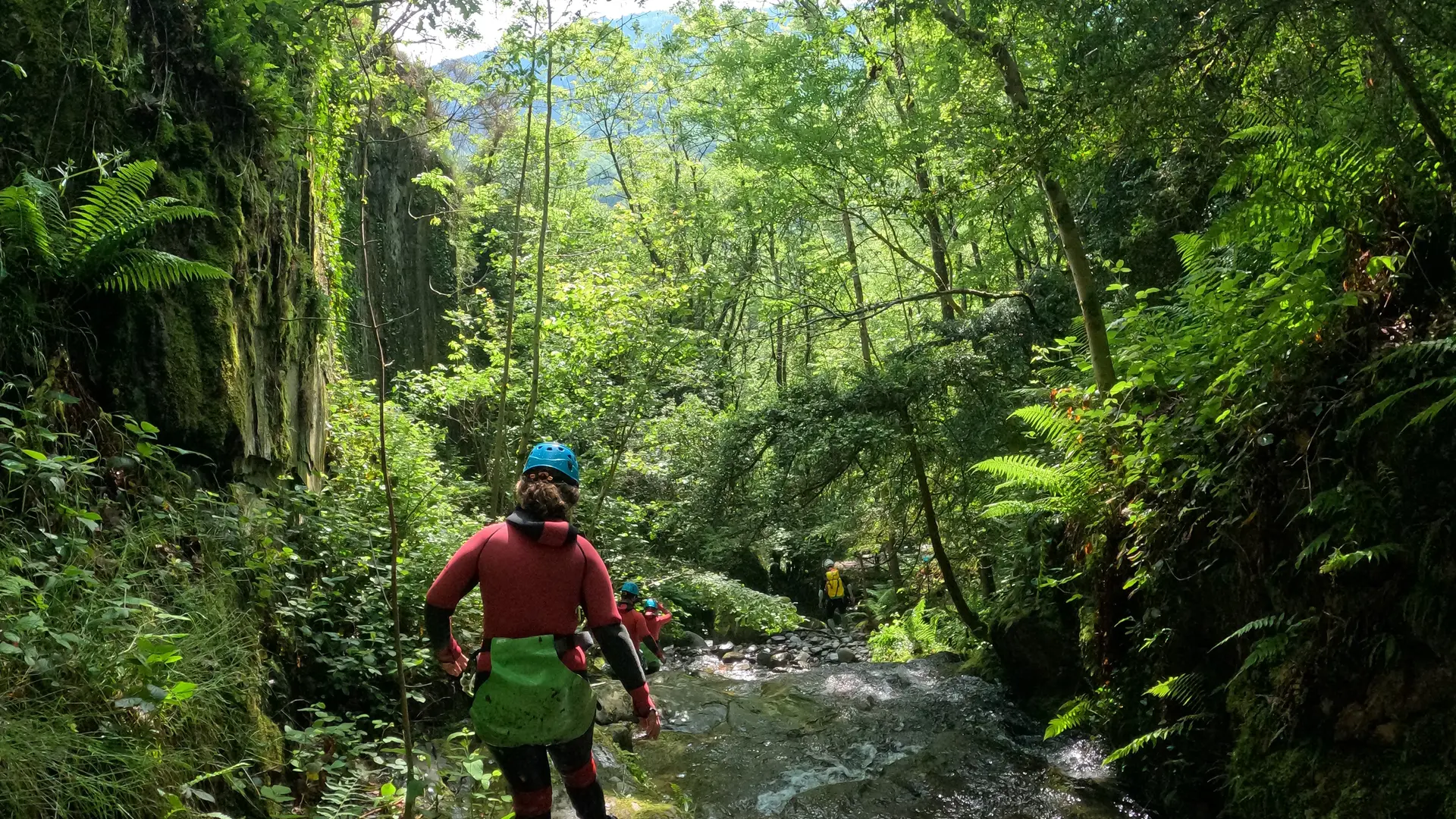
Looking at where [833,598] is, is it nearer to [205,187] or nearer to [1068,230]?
[1068,230]

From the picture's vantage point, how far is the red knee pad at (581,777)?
11.6 feet

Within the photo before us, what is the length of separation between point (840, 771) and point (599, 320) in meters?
8.20

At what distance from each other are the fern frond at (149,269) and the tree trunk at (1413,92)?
5.23m

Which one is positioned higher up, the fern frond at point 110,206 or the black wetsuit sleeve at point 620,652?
the fern frond at point 110,206

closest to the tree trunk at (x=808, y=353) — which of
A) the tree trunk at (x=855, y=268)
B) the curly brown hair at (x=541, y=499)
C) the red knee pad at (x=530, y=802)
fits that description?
the tree trunk at (x=855, y=268)

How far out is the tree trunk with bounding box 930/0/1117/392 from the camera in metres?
5.37

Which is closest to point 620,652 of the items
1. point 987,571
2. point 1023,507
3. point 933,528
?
point 1023,507

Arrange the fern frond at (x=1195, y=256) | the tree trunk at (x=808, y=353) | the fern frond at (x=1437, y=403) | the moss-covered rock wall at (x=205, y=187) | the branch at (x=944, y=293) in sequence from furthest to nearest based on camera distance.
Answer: the tree trunk at (x=808, y=353)
the branch at (x=944, y=293)
the fern frond at (x=1195, y=256)
the moss-covered rock wall at (x=205, y=187)
the fern frond at (x=1437, y=403)

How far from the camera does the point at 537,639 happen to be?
3303 millimetres

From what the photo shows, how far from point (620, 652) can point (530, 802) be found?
78 cm

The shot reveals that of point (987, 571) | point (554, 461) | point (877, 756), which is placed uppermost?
point (554, 461)

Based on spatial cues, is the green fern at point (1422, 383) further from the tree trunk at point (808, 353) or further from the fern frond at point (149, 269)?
the tree trunk at point (808, 353)

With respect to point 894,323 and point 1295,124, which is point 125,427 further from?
point 894,323

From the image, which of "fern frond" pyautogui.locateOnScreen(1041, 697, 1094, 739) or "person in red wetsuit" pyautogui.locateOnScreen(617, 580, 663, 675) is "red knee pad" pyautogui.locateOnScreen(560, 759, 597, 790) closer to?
"fern frond" pyautogui.locateOnScreen(1041, 697, 1094, 739)
